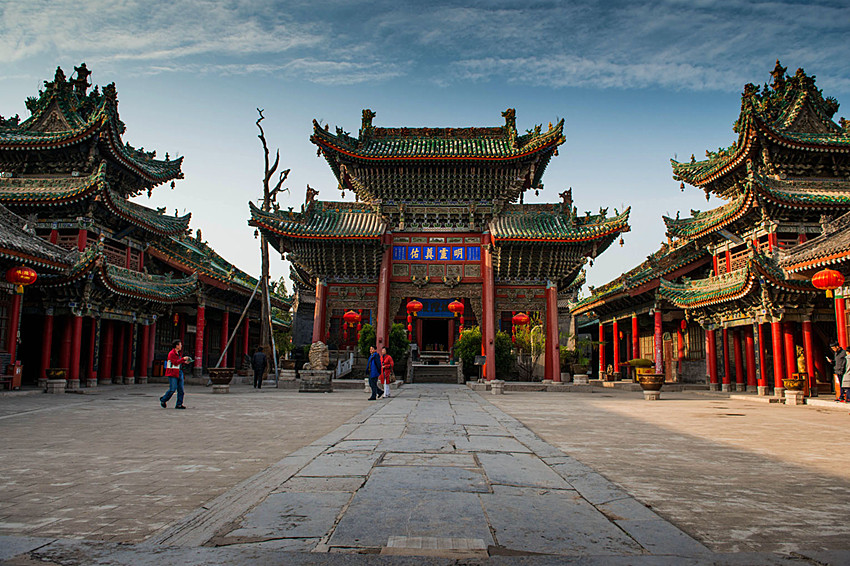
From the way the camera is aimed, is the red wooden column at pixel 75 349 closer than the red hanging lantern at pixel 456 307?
Yes

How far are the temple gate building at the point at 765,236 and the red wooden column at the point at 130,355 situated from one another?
23523 millimetres

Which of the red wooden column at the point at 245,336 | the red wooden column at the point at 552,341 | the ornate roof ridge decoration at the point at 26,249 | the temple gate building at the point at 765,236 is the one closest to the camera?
the ornate roof ridge decoration at the point at 26,249

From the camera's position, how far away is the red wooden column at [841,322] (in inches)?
624

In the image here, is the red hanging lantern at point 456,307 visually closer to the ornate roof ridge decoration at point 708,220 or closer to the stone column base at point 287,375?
the stone column base at point 287,375

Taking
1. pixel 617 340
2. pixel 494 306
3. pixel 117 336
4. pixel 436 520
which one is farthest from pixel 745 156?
pixel 117 336

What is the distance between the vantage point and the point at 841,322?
16016mm

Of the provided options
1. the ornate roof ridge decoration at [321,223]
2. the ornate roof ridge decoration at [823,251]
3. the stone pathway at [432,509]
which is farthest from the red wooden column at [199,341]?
the ornate roof ridge decoration at [823,251]

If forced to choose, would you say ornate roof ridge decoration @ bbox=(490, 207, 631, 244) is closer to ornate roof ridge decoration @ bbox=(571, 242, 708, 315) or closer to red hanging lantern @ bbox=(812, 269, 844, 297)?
ornate roof ridge decoration @ bbox=(571, 242, 708, 315)

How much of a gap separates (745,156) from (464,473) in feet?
70.0

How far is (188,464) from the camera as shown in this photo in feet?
19.9

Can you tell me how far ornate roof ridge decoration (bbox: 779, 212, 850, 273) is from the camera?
599 inches

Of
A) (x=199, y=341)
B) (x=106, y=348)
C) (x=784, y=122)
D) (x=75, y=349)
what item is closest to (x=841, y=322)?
(x=784, y=122)

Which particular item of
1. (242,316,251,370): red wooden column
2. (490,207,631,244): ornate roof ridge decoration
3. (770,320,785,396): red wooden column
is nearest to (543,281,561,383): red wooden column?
(490,207,631,244): ornate roof ridge decoration

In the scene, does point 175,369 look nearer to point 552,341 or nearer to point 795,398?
point 552,341
